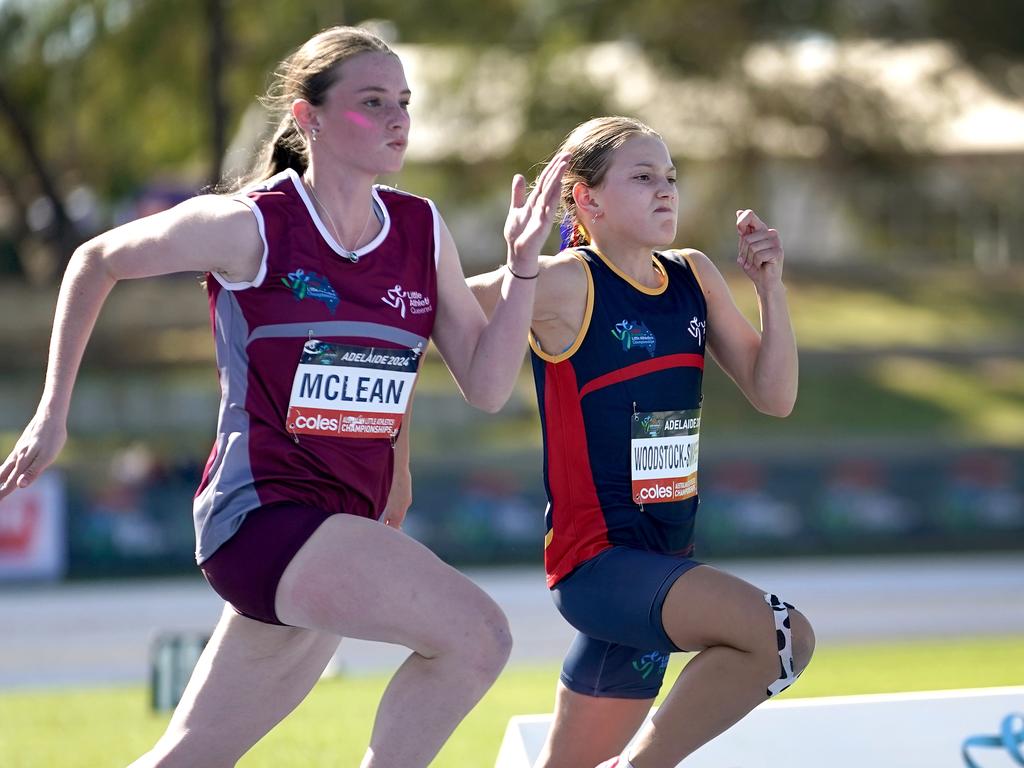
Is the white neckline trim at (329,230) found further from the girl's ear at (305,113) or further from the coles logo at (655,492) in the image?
the coles logo at (655,492)

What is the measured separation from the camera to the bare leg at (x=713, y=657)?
119 inches

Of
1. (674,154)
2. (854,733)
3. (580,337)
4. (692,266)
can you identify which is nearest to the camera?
(580,337)

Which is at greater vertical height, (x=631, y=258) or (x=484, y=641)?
(x=631, y=258)

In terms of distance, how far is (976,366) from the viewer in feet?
76.8

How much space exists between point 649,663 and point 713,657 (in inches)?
16.6

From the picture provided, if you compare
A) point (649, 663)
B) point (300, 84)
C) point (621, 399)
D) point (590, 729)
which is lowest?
point (590, 729)

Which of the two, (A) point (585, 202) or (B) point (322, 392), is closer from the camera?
(B) point (322, 392)

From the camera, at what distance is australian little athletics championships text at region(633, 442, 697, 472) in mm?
3320

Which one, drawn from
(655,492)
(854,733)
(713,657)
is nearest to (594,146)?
(655,492)

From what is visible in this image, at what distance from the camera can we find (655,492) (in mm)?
3344

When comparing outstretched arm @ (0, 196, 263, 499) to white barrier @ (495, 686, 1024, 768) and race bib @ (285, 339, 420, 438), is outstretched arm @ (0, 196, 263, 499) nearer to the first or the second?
race bib @ (285, 339, 420, 438)

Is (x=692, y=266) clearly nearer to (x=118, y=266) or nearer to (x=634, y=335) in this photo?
(x=634, y=335)

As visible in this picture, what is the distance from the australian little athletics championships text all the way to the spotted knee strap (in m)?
0.44

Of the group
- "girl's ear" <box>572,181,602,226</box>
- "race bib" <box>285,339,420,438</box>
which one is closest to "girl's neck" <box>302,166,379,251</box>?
"race bib" <box>285,339,420,438</box>
